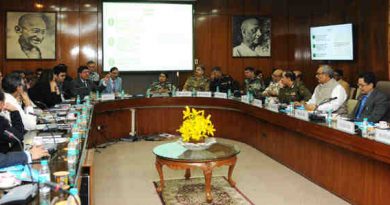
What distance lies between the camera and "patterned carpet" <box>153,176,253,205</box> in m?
4.08

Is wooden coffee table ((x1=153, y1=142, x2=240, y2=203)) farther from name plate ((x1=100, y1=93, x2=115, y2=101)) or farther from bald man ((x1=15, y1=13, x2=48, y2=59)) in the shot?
bald man ((x1=15, y1=13, x2=48, y2=59))

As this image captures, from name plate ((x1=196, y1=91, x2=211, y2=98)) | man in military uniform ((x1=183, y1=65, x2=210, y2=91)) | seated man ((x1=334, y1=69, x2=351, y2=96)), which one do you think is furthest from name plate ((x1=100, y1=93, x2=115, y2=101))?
seated man ((x1=334, y1=69, x2=351, y2=96))

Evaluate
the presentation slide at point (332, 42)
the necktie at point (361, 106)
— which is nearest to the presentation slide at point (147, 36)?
the presentation slide at point (332, 42)

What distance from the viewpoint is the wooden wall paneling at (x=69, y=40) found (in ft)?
28.1

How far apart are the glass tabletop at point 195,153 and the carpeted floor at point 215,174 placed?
44 centimetres

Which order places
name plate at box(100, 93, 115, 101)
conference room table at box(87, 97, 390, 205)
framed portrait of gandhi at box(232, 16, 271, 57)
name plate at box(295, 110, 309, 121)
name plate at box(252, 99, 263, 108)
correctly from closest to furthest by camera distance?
conference room table at box(87, 97, 390, 205), name plate at box(295, 110, 309, 121), name plate at box(252, 99, 263, 108), name plate at box(100, 93, 115, 101), framed portrait of gandhi at box(232, 16, 271, 57)

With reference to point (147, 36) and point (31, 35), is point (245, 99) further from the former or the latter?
point (31, 35)

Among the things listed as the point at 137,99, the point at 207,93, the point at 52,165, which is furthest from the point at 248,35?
the point at 52,165

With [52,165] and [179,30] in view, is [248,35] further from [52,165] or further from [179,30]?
[52,165]

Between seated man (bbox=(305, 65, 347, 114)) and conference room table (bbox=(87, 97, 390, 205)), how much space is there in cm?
42

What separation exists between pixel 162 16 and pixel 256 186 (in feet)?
17.0

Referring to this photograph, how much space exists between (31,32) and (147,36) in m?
→ 2.20

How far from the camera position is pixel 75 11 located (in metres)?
8.59

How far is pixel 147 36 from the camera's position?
884 centimetres
